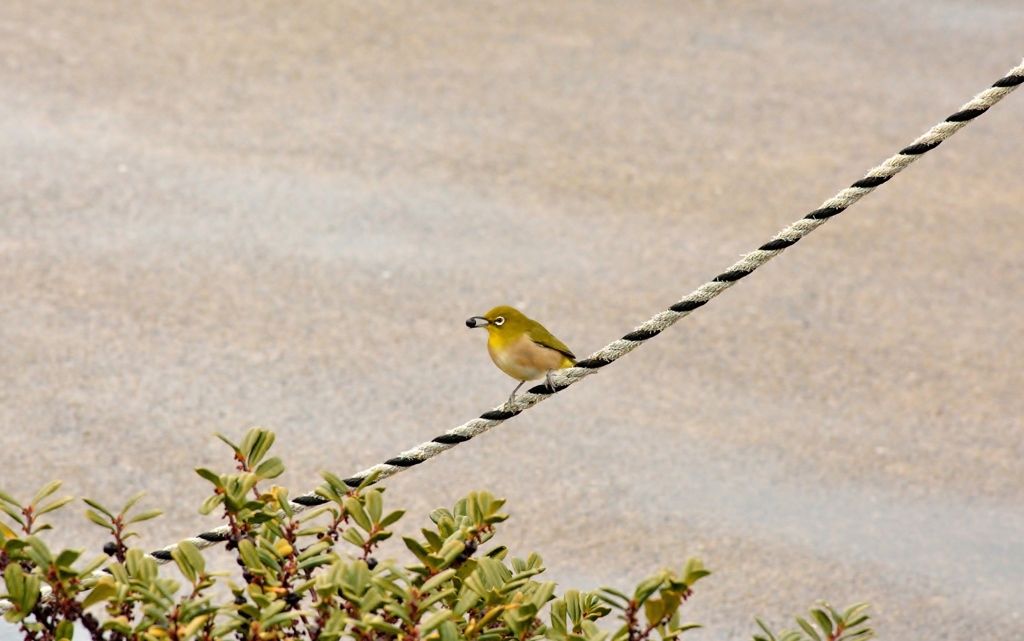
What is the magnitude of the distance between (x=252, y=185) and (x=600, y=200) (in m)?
2.05

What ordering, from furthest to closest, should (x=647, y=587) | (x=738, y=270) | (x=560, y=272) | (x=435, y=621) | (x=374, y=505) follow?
(x=560, y=272) < (x=738, y=270) < (x=374, y=505) < (x=647, y=587) < (x=435, y=621)

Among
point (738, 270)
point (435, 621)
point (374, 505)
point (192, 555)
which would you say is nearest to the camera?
point (435, 621)

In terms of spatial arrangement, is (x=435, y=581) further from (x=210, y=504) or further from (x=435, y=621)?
(x=210, y=504)

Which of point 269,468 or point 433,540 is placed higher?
point 269,468

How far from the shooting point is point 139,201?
7.52 metres

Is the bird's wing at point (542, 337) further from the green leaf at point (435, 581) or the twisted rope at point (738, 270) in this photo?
the green leaf at point (435, 581)

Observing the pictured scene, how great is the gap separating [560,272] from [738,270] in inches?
166

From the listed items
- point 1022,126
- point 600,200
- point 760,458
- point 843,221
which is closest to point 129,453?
point 760,458

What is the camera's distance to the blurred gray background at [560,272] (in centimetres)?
560

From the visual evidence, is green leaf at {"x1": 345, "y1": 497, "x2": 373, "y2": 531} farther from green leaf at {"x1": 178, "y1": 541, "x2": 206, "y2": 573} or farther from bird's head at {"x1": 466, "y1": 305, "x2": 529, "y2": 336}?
bird's head at {"x1": 466, "y1": 305, "x2": 529, "y2": 336}

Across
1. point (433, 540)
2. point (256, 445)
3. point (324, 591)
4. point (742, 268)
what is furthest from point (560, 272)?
point (324, 591)

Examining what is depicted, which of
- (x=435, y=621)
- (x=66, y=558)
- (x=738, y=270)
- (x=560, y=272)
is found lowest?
(x=560, y=272)

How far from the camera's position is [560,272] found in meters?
7.20

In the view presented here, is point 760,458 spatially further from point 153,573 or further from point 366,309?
point 153,573
